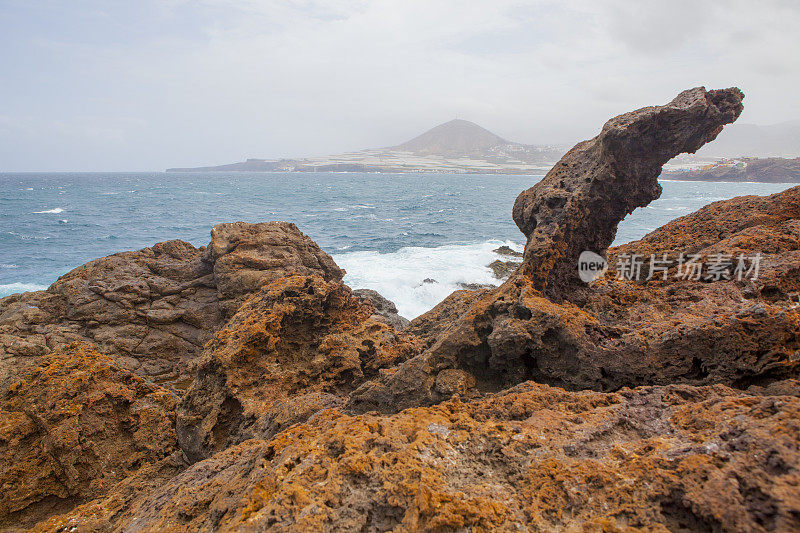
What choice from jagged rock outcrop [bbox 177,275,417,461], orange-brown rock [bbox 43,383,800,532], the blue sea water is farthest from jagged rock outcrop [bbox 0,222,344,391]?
the blue sea water

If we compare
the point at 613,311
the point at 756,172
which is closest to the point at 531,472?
the point at 613,311

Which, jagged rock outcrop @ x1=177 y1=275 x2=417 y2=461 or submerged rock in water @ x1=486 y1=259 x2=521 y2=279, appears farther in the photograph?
submerged rock in water @ x1=486 y1=259 x2=521 y2=279

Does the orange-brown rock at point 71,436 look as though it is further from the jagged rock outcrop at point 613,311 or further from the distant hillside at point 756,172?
the distant hillside at point 756,172

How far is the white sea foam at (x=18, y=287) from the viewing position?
65.9 feet

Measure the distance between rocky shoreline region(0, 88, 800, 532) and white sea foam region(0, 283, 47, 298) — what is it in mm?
15012

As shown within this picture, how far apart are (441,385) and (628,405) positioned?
1787mm

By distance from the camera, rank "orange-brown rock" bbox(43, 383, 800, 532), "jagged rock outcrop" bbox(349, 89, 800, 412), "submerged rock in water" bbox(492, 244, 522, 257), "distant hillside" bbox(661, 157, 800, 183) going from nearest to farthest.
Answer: "orange-brown rock" bbox(43, 383, 800, 532)
"jagged rock outcrop" bbox(349, 89, 800, 412)
"submerged rock in water" bbox(492, 244, 522, 257)
"distant hillside" bbox(661, 157, 800, 183)

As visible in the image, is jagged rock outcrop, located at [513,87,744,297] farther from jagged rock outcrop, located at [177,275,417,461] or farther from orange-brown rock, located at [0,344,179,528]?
orange-brown rock, located at [0,344,179,528]

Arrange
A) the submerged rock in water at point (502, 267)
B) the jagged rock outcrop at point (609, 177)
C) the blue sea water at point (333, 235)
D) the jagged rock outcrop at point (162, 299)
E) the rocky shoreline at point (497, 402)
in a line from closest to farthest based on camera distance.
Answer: the rocky shoreline at point (497, 402) → the jagged rock outcrop at point (609, 177) → the jagged rock outcrop at point (162, 299) → the submerged rock in water at point (502, 267) → the blue sea water at point (333, 235)

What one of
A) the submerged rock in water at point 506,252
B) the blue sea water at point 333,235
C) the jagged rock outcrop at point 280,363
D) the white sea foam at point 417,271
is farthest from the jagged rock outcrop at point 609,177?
the submerged rock in water at point 506,252

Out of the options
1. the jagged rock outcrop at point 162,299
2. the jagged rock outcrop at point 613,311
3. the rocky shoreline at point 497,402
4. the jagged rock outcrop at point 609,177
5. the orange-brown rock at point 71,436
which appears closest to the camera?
the rocky shoreline at point 497,402

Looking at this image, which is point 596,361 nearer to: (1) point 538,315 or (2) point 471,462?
(1) point 538,315

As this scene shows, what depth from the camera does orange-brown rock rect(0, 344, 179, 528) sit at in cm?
478

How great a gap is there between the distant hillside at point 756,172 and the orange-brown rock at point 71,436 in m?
129
